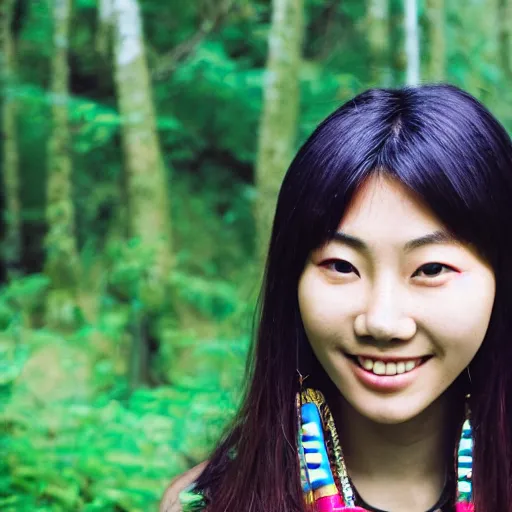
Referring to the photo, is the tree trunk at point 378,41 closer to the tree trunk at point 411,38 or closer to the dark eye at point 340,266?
the tree trunk at point 411,38

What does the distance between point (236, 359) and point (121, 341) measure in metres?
1.12

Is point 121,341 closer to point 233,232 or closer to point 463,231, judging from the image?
point 233,232

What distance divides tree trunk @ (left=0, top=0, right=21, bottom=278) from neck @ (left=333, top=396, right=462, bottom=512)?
5.67 metres

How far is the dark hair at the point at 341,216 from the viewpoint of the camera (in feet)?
4.23

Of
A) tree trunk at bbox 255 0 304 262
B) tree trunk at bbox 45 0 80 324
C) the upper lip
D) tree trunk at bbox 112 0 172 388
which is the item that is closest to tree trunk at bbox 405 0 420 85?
tree trunk at bbox 255 0 304 262

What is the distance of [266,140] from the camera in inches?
195

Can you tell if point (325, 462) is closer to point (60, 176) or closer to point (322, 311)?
point (322, 311)

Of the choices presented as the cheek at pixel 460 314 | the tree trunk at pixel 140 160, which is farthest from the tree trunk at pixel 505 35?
the cheek at pixel 460 314

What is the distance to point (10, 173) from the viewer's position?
696cm

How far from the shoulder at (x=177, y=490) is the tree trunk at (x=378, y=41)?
389cm

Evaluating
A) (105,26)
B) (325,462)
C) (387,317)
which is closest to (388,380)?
(387,317)

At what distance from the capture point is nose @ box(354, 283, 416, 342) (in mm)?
1238

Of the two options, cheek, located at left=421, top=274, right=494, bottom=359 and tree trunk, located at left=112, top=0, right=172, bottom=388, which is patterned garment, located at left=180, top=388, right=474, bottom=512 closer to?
cheek, located at left=421, top=274, right=494, bottom=359

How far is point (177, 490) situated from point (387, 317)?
80cm
